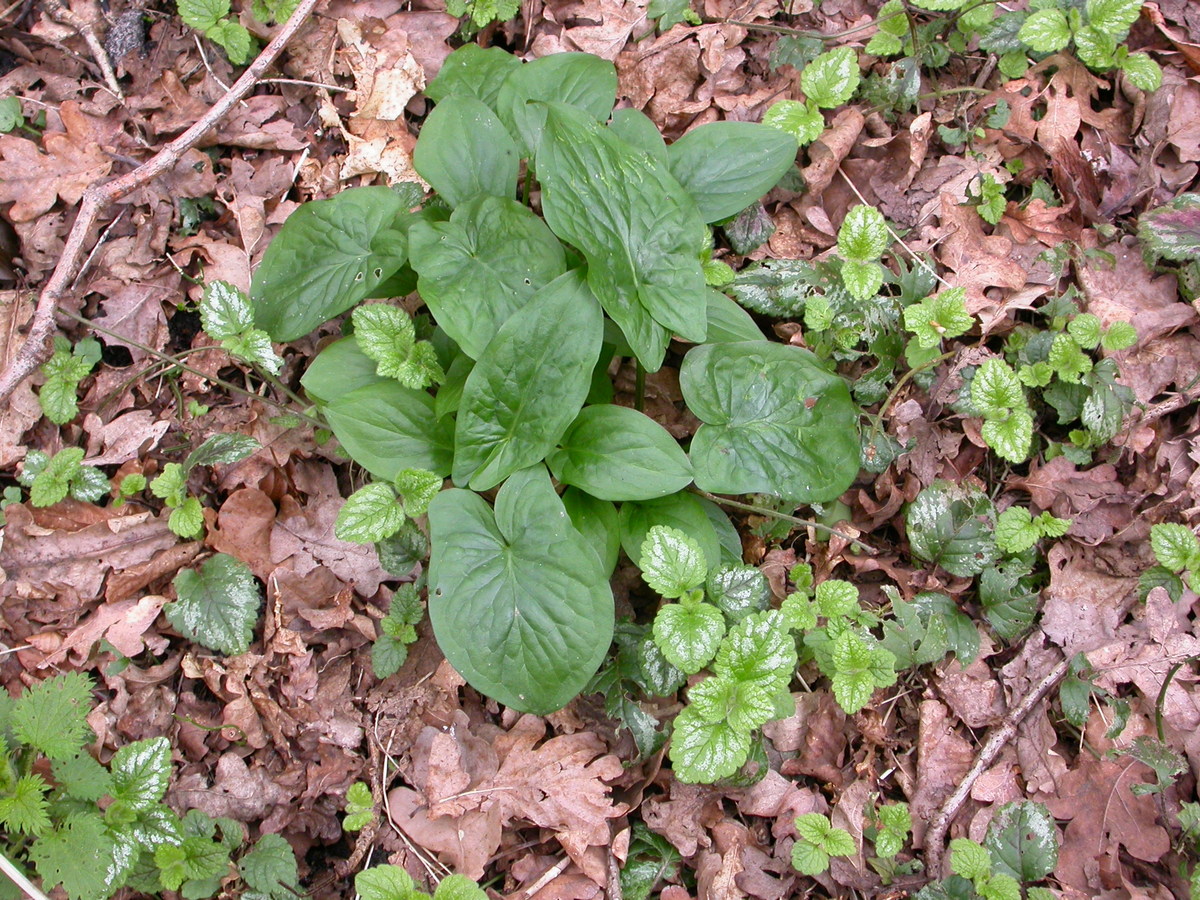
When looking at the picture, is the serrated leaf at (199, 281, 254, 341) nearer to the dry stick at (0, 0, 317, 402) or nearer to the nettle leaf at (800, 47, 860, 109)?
the dry stick at (0, 0, 317, 402)

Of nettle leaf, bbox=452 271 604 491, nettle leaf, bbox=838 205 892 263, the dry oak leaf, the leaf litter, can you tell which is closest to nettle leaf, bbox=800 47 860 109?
the leaf litter

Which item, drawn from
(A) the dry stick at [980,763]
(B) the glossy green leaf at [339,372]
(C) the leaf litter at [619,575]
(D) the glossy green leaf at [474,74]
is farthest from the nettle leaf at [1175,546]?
(D) the glossy green leaf at [474,74]

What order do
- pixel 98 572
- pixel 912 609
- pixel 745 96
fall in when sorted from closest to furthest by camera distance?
pixel 912 609 < pixel 98 572 < pixel 745 96

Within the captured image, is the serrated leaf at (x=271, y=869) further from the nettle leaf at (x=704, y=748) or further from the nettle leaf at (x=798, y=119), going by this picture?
the nettle leaf at (x=798, y=119)

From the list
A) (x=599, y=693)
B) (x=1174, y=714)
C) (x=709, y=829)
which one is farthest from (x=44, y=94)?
(x=1174, y=714)

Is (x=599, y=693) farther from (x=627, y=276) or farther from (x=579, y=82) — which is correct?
(x=579, y=82)

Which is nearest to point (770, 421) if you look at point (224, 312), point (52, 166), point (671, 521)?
point (671, 521)
